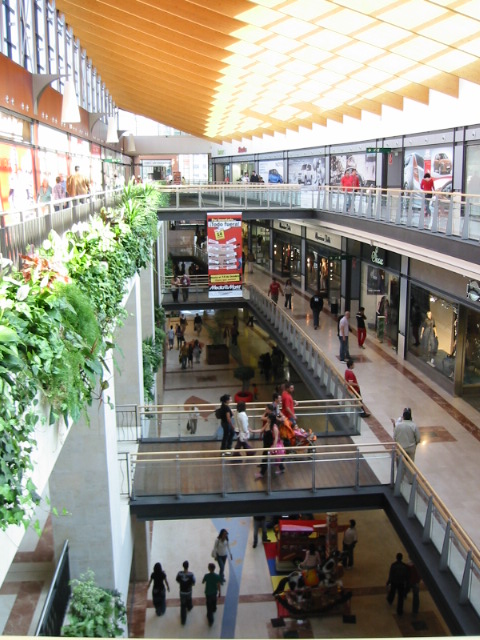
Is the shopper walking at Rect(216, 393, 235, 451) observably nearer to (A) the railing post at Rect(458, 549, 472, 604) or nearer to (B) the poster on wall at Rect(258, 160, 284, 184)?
(A) the railing post at Rect(458, 549, 472, 604)

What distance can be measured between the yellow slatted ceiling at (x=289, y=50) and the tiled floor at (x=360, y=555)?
297 inches

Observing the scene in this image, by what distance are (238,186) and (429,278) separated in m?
11.2

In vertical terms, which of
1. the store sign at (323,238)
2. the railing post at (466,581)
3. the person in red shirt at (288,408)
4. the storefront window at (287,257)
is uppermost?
the store sign at (323,238)

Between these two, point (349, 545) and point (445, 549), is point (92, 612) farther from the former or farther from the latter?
point (349, 545)

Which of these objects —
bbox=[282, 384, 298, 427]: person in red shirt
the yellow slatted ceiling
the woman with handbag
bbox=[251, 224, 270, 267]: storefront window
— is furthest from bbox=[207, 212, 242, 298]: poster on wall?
bbox=[251, 224, 270, 267]: storefront window

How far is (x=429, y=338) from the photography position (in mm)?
17984

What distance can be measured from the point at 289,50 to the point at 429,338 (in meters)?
9.13

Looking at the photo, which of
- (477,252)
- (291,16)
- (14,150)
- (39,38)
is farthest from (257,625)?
(39,38)

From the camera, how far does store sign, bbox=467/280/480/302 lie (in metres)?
14.6

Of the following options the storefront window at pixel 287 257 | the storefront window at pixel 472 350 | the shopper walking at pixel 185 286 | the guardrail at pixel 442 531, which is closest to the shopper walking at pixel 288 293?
the shopper walking at pixel 185 286

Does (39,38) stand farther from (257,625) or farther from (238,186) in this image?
(257,625)

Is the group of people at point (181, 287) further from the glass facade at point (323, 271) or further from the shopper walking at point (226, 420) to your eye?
the shopper walking at point (226, 420)

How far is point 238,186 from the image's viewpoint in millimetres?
26828

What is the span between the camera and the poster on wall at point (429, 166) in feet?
58.0
